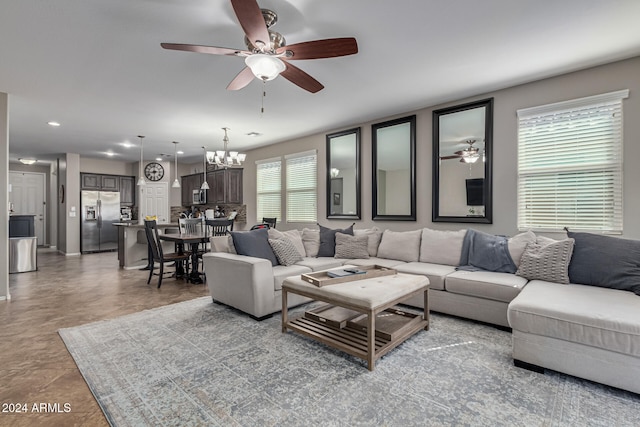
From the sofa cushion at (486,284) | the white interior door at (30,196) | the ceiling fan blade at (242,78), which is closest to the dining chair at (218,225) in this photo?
the ceiling fan blade at (242,78)

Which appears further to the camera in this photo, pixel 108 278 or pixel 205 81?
pixel 108 278

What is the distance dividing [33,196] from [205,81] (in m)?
9.33

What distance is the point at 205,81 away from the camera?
11.6 ft

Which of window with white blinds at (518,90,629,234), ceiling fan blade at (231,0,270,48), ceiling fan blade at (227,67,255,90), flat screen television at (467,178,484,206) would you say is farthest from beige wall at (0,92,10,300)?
window with white blinds at (518,90,629,234)

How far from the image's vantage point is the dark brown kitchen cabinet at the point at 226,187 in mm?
7789

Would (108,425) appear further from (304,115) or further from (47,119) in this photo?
(47,119)

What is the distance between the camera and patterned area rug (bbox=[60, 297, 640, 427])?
1.66m

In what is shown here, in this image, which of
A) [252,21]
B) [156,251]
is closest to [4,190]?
[156,251]

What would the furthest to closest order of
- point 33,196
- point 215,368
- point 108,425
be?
point 33,196 < point 215,368 < point 108,425

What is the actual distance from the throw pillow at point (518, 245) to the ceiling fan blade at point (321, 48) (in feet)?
8.34

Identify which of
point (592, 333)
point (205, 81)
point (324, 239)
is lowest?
point (592, 333)

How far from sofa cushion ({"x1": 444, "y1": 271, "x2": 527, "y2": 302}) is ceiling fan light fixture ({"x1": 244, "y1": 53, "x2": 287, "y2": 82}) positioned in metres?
2.52

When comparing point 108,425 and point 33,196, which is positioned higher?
point 33,196

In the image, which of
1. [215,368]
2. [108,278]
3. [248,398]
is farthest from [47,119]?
[248,398]
